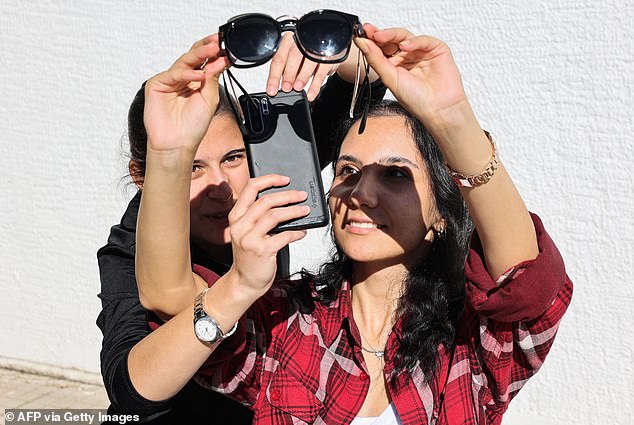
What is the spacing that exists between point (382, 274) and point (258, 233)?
565mm

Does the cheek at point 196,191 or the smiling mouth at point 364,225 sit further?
the cheek at point 196,191

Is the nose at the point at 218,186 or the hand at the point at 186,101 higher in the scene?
the hand at the point at 186,101

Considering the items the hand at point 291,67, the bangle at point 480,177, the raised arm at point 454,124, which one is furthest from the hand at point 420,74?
the hand at point 291,67

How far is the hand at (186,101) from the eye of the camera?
4.94 feet

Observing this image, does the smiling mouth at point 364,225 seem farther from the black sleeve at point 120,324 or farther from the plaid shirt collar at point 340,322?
the black sleeve at point 120,324

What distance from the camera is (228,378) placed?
1738 millimetres

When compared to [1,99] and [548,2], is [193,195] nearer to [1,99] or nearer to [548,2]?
[548,2]

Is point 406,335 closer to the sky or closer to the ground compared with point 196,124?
closer to the ground

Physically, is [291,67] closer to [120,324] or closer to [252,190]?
[252,190]

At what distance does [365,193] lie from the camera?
1860mm

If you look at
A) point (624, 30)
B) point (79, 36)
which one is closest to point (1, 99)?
point (79, 36)

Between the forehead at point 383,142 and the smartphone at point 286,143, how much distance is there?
269 millimetres

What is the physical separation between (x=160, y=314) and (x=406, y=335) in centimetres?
57

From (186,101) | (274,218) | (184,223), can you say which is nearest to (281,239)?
(274,218)
